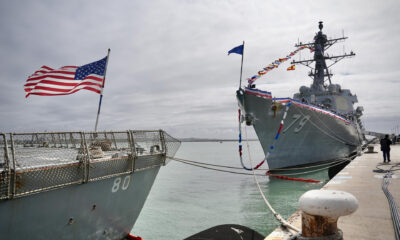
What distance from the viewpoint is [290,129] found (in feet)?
55.4

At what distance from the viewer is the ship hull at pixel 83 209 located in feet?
12.6

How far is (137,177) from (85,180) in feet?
5.31

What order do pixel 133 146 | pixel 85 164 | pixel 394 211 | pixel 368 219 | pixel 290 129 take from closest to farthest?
pixel 368 219, pixel 394 211, pixel 85 164, pixel 133 146, pixel 290 129

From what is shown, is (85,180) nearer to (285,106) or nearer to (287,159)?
(285,106)

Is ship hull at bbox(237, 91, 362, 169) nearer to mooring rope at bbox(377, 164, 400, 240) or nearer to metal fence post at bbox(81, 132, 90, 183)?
mooring rope at bbox(377, 164, 400, 240)

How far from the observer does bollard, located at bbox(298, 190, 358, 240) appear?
217cm

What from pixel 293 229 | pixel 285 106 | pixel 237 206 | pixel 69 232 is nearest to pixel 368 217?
pixel 293 229

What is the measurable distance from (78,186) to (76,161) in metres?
0.48

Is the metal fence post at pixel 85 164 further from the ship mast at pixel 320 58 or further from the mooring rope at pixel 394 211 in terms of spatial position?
the ship mast at pixel 320 58

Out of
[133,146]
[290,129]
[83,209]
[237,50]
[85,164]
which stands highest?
[237,50]

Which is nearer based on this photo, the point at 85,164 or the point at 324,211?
the point at 324,211

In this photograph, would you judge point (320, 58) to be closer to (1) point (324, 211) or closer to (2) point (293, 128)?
(2) point (293, 128)

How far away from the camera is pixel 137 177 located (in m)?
6.12

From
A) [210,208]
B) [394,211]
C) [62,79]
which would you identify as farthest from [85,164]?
[210,208]
